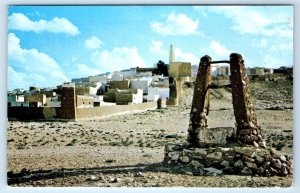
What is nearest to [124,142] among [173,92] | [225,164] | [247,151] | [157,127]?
[157,127]

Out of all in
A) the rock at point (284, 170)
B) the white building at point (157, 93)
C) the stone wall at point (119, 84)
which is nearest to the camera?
the rock at point (284, 170)

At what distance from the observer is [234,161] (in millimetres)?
7305

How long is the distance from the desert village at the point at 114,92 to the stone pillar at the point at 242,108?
98mm

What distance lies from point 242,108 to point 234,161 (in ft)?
2.00

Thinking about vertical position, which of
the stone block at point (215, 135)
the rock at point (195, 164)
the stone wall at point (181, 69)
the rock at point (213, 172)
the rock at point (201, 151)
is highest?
the stone wall at point (181, 69)

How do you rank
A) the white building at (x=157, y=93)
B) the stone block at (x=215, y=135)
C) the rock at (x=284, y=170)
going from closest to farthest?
the rock at (x=284, y=170) < the stone block at (x=215, y=135) < the white building at (x=157, y=93)

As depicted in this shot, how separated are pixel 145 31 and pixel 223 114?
130 cm

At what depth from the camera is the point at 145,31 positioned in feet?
24.3

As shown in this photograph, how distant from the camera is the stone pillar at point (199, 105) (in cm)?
750

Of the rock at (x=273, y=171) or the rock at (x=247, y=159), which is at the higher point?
the rock at (x=247, y=159)

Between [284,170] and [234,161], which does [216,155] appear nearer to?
[234,161]

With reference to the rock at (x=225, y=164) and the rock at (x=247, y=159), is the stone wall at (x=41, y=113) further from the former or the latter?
the rock at (x=247, y=159)

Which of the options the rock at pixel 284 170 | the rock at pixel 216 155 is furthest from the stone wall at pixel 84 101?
the rock at pixel 284 170

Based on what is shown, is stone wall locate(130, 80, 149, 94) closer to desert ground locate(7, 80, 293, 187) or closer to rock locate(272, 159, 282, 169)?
desert ground locate(7, 80, 293, 187)
